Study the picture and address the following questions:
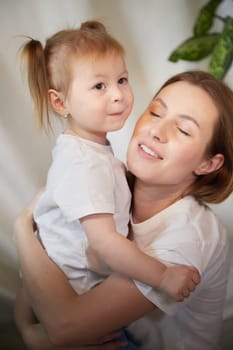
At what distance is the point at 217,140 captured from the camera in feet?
2.32

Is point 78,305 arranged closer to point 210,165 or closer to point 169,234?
point 169,234

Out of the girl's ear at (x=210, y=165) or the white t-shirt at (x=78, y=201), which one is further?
the girl's ear at (x=210, y=165)

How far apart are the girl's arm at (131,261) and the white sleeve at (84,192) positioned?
14 millimetres

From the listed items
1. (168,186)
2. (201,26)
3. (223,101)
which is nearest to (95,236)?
(168,186)

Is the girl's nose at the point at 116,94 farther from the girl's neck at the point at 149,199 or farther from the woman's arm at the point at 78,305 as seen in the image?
the woman's arm at the point at 78,305

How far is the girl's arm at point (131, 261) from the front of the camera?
0.60m

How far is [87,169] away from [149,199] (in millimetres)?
139

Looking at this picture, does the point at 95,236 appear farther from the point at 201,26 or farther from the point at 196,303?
the point at 201,26

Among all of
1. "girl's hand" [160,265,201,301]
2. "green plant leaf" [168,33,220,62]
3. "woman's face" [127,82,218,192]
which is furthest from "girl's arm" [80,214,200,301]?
"green plant leaf" [168,33,220,62]

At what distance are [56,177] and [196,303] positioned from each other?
0.92 ft

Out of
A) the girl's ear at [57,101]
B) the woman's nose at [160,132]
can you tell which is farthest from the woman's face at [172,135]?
the girl's ear at [57,101]

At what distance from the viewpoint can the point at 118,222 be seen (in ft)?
2.18

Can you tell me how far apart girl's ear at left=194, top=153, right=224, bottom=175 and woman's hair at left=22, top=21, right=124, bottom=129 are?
20cm

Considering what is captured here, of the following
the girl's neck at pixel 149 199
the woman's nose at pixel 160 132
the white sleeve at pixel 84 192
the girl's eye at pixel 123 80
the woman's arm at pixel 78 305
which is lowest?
the woman's arm at pixel 78 305
